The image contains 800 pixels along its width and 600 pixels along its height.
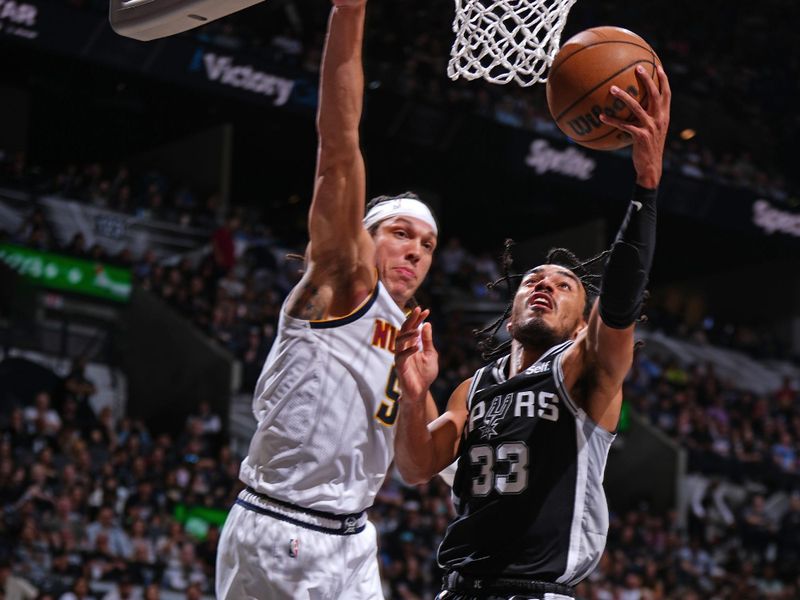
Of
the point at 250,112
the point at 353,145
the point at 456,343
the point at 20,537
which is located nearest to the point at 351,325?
the point at 353,145

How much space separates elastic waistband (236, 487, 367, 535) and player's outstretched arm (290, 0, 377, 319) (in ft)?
2.15

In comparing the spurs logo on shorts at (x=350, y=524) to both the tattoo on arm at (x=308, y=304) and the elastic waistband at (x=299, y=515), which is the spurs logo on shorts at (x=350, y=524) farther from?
the tattoo on arm at (x=308, y=304)

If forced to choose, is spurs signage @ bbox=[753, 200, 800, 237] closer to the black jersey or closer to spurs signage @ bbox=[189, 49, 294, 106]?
spurs signage @ bbox=[189, 49, 294, 106]

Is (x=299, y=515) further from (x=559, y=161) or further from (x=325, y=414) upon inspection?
(x=559, y=161)

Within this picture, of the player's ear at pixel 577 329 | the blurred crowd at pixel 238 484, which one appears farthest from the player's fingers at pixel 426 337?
the blurred crowd at pixel 238 484

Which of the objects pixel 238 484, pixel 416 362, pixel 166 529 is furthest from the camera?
pixel 238 484

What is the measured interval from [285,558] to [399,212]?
1.20 meters

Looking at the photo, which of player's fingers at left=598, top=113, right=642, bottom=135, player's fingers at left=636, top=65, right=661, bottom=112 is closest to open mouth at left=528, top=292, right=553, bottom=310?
player's fingers at left=598, top=113, right=642, bottom=135

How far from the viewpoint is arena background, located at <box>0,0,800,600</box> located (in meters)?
11.7

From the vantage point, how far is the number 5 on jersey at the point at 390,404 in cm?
372

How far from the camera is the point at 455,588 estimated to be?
373 cm

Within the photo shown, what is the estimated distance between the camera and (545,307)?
13.1 feet

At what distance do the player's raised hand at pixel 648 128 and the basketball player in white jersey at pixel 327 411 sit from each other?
2.52ft

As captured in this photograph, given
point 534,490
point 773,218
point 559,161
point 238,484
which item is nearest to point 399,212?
point 534,490
